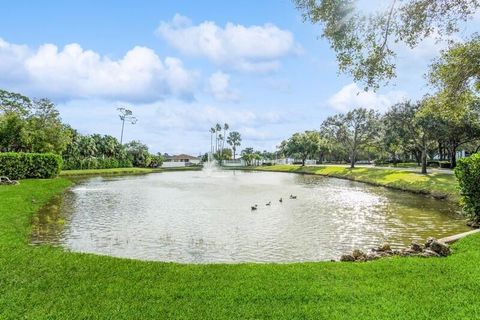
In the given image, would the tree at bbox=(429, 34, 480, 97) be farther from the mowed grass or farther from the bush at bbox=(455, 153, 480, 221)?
the mowed grass

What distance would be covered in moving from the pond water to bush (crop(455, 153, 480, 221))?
3.91ft

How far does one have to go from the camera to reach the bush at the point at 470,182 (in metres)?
16.8

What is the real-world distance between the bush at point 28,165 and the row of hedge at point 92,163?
28.9m

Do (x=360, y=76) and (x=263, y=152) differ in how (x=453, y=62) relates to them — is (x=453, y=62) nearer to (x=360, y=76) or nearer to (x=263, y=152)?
(x=360, y=76)

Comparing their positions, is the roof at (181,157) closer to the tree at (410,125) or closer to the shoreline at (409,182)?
the shoreline at (409,182)

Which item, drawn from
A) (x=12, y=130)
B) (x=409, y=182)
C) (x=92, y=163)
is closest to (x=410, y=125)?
(x=409, y=182)

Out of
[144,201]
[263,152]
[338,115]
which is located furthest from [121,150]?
[263,152]

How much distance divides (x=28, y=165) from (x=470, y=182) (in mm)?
38008

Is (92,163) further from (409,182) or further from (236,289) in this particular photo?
(236,289)

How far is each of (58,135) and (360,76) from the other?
49.9 meters

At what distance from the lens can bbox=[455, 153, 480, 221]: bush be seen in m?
16.8

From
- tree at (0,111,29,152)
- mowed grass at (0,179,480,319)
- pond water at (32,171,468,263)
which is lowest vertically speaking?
pond water at (32,171,468,263)

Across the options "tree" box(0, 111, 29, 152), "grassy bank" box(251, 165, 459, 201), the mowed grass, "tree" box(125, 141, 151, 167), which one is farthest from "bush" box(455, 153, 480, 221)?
"tree" box(125, 141, 151, 167)

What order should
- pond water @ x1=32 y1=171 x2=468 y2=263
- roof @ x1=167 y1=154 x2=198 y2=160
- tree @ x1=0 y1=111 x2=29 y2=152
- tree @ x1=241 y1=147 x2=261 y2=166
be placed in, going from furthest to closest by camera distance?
1. roof @ x1=167 y1=154 x2=198 y2=160
2. tree @ x1=241 y1=147 x2=261 y2=166
3. tree @ x1=0 y1=111 x2=29 y2=152
4. pond water @ x1=32 y1=171 x2=468 y2=263
